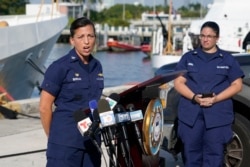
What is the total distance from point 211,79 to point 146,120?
1.29 meters

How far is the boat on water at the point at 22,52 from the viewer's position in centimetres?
1395

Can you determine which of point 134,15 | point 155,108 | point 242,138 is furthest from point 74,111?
point 134,15

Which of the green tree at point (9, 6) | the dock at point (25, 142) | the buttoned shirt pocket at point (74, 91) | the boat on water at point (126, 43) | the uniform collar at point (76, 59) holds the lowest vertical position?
the boat on water at point (126, 43)

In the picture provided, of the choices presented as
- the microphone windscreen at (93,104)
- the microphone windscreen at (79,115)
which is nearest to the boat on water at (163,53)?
the microphone windscreen at (93,104)

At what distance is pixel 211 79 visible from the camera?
6133 millimetres

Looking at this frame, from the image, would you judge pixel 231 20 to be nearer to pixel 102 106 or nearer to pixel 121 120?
pixel 121 120

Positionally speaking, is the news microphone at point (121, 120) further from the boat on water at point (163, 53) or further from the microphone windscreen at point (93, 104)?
the boat on water at point (163, 53)

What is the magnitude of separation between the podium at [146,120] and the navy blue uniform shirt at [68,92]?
0.33 meters

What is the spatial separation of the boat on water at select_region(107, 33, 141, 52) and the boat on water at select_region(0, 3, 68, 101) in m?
64.3

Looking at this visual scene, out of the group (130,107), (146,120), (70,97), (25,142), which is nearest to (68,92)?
(70,97)

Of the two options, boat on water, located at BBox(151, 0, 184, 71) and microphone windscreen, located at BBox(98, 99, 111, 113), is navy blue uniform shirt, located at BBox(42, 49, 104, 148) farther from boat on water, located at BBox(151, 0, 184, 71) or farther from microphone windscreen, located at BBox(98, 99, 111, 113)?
boat on water, located at BBox(151, 0, 184, 71)

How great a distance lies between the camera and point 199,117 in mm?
6164

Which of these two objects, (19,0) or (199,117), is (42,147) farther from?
(19,0)

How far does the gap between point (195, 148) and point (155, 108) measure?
1.18 meters
